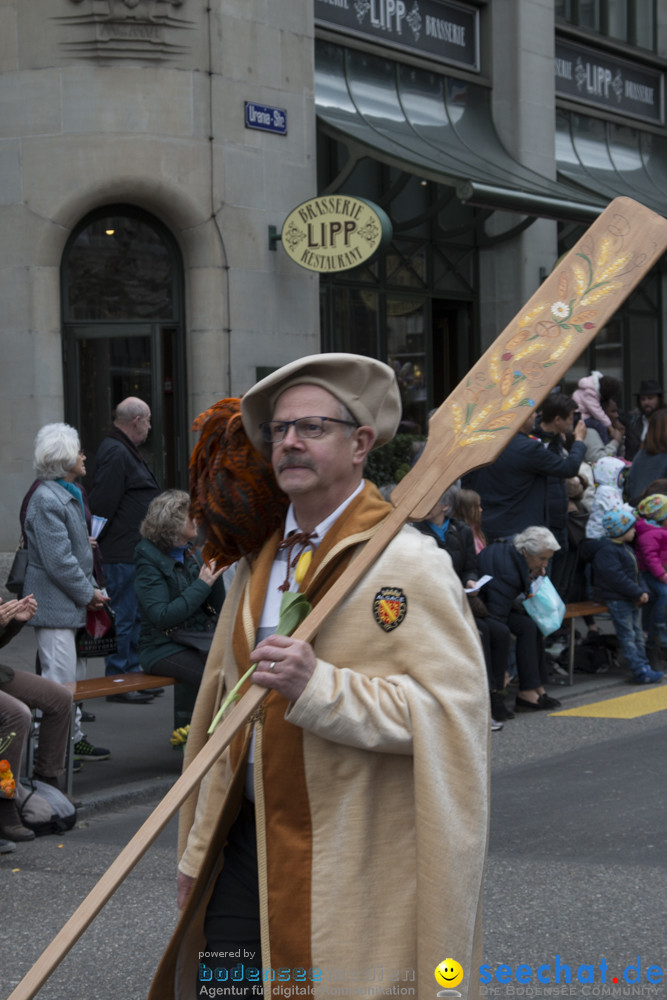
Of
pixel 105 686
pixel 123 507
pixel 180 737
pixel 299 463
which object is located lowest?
pixel 180 737

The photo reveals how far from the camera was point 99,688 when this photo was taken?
7.52 metres

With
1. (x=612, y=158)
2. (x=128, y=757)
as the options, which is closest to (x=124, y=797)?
(x=128, y=757)

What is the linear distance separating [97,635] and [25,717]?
5.54ft

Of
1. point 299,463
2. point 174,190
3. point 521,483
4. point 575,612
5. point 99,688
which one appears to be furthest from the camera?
point 174,190

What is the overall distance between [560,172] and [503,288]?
7.38 feet

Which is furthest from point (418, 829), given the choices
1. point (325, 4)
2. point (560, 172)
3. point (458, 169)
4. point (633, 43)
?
point (633, 43)

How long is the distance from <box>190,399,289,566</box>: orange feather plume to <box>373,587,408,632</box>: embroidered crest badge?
1.52 feet

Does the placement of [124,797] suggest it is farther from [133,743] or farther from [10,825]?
[133,743]

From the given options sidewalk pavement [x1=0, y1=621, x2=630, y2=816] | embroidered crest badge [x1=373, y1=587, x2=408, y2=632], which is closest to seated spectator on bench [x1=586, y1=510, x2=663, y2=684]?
sidewalk pavement [x1=0, y1=621, x2=630, y2=816]

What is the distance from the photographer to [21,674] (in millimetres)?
6855

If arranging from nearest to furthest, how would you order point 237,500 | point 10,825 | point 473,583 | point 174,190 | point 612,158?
point 237,500, point 10,825, point 473,583, point 174,190, point 612,158

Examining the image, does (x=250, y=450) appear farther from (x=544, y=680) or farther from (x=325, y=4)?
(x=325, y=4)

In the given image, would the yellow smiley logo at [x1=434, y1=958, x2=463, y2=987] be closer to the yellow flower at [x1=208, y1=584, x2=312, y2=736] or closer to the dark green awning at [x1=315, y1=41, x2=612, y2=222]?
the yellow flower at [x1=208, y1=584, x2=312, y2=736]

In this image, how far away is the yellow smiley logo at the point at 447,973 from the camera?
8.56 ft
